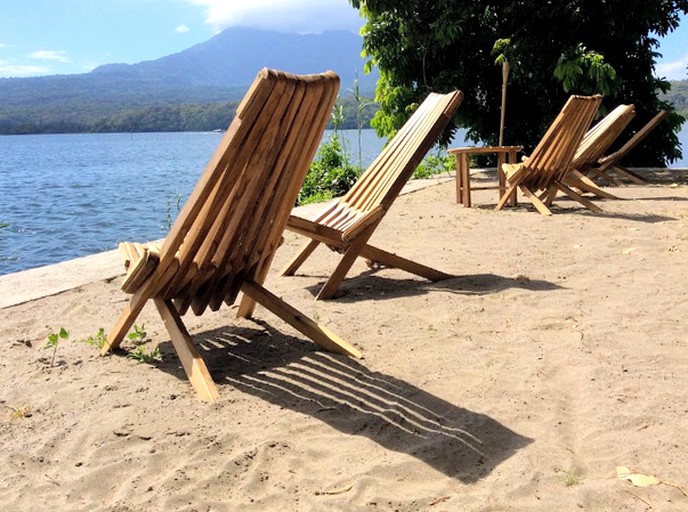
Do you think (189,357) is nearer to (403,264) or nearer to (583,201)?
(403,264)

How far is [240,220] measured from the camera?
117 inches

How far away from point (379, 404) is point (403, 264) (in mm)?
1825

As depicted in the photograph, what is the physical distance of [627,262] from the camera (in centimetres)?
477

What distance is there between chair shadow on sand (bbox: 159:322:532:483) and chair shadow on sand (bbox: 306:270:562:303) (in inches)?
32.3

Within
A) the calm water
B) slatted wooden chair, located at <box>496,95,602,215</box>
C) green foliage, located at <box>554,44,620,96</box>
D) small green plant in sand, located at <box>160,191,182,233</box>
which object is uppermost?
green foliage, located at <box>554,44,620,96</box>

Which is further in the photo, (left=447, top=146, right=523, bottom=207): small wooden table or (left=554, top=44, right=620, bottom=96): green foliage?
(left=554, top=44, right=620, bottom=96): green foliage

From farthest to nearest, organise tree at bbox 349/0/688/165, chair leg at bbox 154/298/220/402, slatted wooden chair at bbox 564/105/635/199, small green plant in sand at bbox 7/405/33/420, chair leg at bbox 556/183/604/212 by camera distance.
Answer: tree at bbox 349/0/688/165 < slatted wooden chair at bbox 564/105/635/199 < chair leg at bbox 556/183/604/212 < chair leg at bbox 154/298/220/402 < small green plant in sand at bbox 7/405/33/420

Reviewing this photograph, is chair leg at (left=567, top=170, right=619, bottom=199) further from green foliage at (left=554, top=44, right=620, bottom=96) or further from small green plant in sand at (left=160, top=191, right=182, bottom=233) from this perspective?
small green plant in sand at (left=160, top=191, right=182, bottom=233)

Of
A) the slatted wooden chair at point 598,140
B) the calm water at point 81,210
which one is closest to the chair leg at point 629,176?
the slatted wooden chair at point 598,140

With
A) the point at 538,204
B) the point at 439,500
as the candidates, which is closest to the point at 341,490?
the point at 439,500

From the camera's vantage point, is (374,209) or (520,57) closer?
(374,209)

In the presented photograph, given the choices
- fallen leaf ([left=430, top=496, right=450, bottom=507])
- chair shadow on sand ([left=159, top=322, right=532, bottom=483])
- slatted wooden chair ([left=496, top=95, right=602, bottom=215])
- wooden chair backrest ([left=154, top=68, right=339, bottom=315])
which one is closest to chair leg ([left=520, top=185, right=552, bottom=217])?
slatted wooden chair ([left=496, top=95, right=602, bottom=215])

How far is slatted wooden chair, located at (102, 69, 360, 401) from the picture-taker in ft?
8.97

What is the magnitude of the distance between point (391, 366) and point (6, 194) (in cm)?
1681
